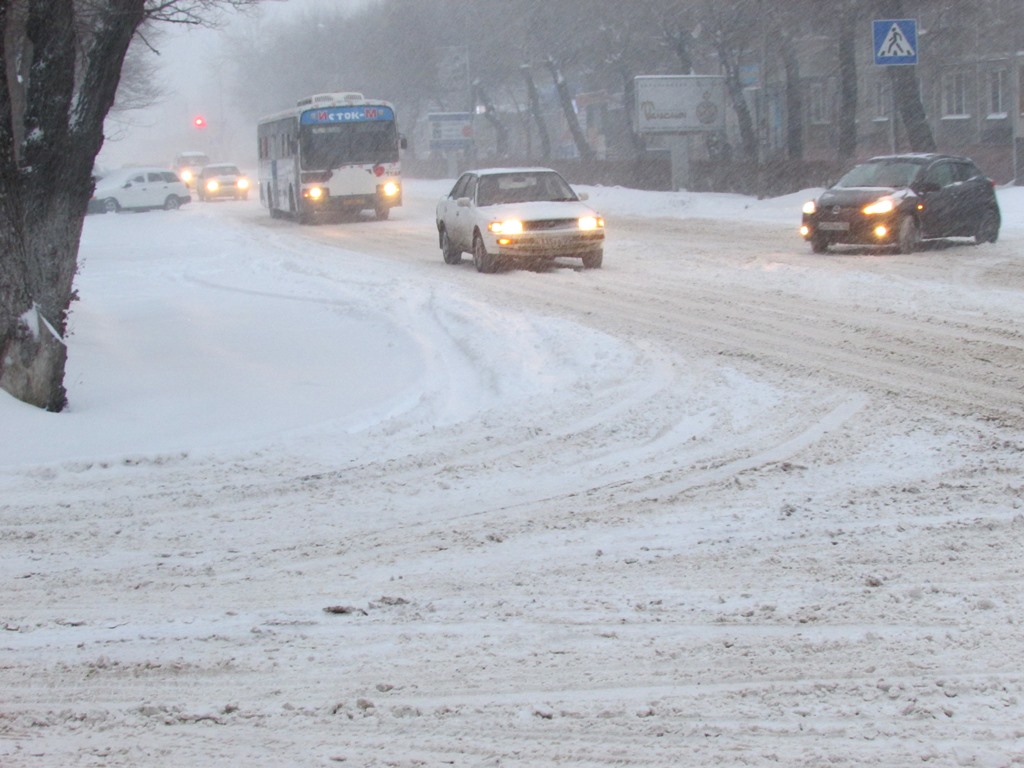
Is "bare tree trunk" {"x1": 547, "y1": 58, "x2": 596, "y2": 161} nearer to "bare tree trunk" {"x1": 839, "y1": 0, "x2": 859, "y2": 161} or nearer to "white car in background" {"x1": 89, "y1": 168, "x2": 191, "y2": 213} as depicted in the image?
"white car in background" {"x1": 89, "y1": 168, "x2": 191, "y2": 213}

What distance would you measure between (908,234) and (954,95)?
35.6 metres

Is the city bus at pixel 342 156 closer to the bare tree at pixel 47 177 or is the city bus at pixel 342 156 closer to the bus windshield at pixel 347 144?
the bus windshield at pixel 347 144

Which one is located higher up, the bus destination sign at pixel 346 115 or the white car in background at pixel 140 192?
the bus destination sign at pixel 346 115

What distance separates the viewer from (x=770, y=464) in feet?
24.2

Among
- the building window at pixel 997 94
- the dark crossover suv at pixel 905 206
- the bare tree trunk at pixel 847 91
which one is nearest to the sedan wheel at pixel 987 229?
the dark crossover suv at pixel 905 206

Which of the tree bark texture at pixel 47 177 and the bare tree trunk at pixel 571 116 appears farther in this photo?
the bare tree trunk at pixel 571 116

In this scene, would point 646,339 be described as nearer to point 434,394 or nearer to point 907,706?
point 434,394

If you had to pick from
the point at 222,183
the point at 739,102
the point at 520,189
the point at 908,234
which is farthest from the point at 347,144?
the point at 222,183

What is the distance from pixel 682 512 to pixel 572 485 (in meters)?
0.85

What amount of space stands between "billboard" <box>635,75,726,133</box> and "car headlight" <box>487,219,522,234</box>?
2041 centimetres

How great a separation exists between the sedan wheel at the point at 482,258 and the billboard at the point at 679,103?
19.8 metres

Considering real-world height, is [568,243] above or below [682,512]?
above

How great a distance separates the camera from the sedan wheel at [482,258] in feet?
61.6

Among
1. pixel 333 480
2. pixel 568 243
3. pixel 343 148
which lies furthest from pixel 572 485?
pixel 343 148
